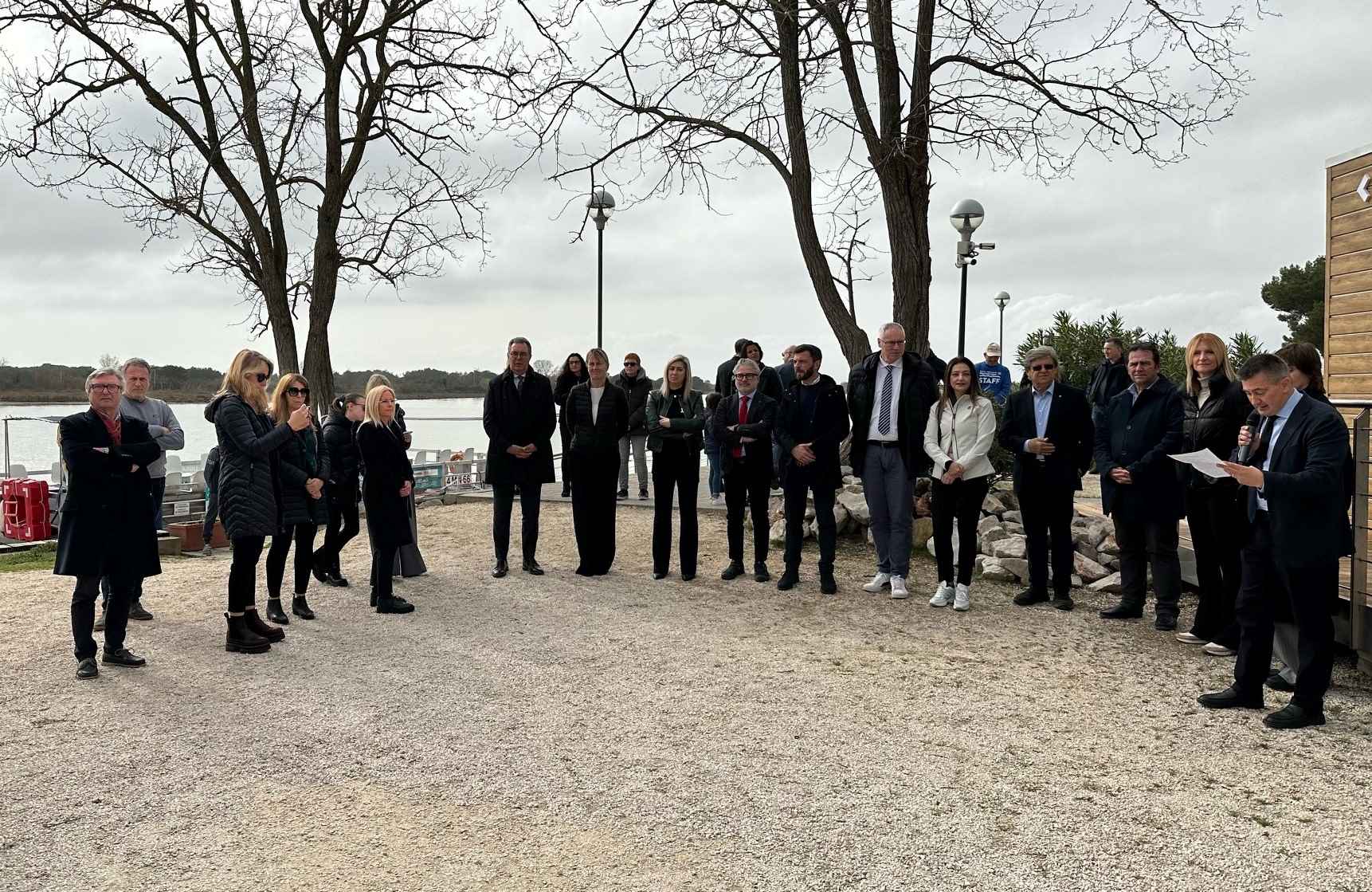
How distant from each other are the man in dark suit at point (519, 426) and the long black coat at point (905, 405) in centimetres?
252

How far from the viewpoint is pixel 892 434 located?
8031 millimetres

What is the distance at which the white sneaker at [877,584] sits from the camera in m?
8.34

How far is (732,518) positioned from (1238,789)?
200 inches

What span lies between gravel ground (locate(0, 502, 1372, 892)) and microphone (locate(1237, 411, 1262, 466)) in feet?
4.12

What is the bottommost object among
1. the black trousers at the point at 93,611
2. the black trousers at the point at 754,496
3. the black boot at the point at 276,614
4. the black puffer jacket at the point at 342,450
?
the black boot at the point at 276,614

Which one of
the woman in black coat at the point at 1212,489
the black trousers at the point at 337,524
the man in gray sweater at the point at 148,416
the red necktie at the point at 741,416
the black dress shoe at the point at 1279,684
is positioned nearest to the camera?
the black dress shoe at the point at 1279,684

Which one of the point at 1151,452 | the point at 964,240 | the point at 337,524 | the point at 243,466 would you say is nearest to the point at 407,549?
the point at 337,524

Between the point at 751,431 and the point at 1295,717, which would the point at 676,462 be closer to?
the point at 751,431

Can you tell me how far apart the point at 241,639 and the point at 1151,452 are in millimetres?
5879

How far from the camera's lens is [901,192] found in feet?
39.9

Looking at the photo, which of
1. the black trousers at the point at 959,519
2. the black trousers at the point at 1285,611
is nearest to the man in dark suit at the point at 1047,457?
the black trousers at the point at 959,519

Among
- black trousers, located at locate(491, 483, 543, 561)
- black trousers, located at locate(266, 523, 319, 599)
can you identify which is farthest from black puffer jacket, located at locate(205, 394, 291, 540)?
black trousers, located at locate(491, 483, 543, 561)

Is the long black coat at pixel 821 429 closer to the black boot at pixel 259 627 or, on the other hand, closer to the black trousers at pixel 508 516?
the black trousers at pixel 508 516

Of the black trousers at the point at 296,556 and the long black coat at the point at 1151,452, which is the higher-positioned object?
the long black coat at the point at 1151,452
